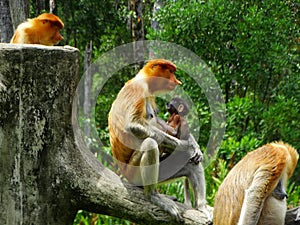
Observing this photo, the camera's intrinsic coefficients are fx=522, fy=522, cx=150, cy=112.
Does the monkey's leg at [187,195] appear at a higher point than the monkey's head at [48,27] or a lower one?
lower

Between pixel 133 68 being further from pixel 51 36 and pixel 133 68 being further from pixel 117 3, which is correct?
pixel 51 36

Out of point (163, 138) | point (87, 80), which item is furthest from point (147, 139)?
point (87, 80)

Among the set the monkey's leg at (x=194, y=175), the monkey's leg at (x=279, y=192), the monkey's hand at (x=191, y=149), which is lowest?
the monkey's leg at (x=194, y=175)

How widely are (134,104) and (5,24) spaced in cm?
370

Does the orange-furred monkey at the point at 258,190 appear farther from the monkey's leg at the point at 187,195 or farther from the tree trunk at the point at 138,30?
the tree trunk at the point at 138,30

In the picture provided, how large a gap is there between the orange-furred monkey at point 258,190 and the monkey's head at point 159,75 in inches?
34.3

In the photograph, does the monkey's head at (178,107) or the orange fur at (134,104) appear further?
the monkey's head at (178,107)

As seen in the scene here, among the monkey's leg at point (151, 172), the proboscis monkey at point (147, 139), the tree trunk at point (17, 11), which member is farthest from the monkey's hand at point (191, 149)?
the tree trunk at point (17, 11)

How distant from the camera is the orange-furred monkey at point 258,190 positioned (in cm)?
321

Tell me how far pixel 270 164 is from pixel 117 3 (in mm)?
10214

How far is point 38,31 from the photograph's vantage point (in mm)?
4496

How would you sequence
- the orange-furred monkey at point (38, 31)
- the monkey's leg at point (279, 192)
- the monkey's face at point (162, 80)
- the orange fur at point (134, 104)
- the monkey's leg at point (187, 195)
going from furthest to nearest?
the orange-furred monkey at point (38, 31)
the monkey's leg at point (187, 195)
the monkey's face at point (162, 80)
the orange fur at point (134, 104)
the monkey's leg at point (279, 192)

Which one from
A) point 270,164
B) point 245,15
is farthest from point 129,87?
point 245,15

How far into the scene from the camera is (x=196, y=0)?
7.41 m
